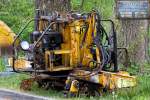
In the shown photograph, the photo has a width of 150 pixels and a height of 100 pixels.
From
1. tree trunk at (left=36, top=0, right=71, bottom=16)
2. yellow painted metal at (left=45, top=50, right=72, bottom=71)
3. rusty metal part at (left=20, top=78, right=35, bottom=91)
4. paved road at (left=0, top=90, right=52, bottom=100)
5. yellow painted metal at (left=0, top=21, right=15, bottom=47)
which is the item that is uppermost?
tree trunk at (left=36, top=0, right=71, bottom=16)

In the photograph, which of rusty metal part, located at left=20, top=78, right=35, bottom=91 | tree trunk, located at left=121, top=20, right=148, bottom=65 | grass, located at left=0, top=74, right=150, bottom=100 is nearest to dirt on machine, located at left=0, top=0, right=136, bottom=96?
grass, located at left=0, top=74, right=150, bottom=100

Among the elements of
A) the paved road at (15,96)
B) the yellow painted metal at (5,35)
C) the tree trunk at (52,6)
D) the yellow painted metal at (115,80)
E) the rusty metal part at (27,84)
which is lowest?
the paved road at (15,96)

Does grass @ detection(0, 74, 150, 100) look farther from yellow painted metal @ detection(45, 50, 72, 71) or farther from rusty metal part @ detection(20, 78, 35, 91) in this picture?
yellow painted metal @ detection(45, 50, 72, 71)

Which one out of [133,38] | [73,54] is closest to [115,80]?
[73,54]

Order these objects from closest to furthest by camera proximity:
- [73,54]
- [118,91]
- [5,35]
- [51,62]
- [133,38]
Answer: [118,91] < [51,62] < [73,54] < [5,35] < [133,38]

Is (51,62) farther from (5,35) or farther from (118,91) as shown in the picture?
(5,35)

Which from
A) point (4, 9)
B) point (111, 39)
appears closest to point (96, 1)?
point (4, 9)

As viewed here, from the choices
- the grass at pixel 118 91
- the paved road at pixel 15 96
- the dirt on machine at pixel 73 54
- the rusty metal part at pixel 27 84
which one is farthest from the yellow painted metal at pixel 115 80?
the rusty metal part at pixel 27 84

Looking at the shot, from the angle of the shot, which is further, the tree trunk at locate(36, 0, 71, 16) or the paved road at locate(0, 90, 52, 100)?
the tree trunk at locate(36, 0, 71, 16)

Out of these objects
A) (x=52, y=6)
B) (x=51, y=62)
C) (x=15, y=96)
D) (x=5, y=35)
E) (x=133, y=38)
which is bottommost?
(x=15, y=96)

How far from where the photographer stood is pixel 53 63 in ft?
37.9

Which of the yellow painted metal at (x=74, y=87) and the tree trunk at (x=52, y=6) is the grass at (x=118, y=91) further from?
the tree trunk at (x=52, y=6)

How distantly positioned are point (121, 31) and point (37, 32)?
4.28 m

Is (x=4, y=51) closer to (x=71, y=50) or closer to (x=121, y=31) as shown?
(x=121, y=31)
